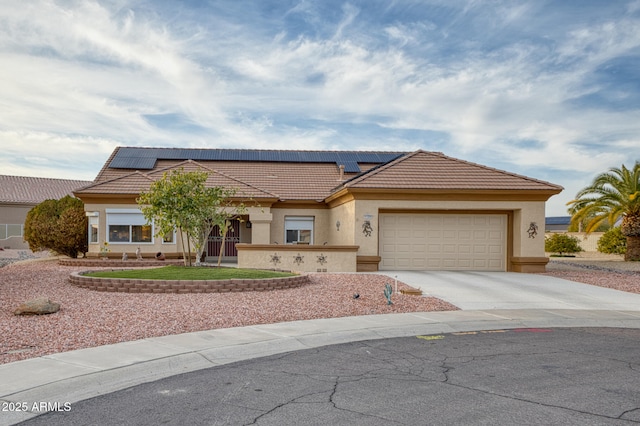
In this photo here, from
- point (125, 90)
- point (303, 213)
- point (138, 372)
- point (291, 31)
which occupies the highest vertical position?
point (291, 31)

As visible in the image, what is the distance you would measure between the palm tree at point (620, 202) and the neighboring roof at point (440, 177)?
37.2 ft

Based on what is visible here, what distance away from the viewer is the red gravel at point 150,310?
29.0ft

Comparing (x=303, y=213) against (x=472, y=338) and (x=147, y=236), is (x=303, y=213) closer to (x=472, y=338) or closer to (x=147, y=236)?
(x=147, y=236)

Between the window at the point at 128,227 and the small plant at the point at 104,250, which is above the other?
the window at the point at 128,227

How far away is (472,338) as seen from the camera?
9.55m

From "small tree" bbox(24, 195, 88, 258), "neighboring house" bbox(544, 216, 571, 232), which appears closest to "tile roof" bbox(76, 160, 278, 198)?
"small tree" bbox(24, 195, 88, 258)

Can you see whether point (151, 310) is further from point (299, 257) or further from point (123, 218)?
point (123, 218)

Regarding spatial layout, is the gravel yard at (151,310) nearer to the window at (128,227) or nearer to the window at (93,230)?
the window at (128,227)

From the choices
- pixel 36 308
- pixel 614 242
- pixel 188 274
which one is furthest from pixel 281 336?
pixel 614 242

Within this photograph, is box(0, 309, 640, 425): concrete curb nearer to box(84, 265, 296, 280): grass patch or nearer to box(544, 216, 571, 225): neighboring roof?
box(84, 265, 296, 280): grass patch

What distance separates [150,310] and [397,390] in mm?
6969

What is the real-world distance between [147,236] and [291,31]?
12196mm

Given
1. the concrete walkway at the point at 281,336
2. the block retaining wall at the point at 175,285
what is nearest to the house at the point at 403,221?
the concrete walkway at the point at 281,336

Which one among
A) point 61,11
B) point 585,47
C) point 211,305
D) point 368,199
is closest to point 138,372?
point 211,305
